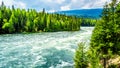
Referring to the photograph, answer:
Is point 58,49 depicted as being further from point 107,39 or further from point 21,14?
point 21,14

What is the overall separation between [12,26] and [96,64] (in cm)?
10693

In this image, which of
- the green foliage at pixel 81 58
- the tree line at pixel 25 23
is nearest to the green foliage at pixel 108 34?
the green foliage at pixel 81 58

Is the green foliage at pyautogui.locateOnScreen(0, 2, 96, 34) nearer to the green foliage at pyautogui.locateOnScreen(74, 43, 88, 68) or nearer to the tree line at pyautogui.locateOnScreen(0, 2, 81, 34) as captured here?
the tree line at pyautogui.locateOnScreen(0, 2, 81, 34)

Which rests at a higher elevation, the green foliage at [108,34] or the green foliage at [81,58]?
the green foliage at [108,34]

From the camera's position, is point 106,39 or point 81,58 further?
point 106,39

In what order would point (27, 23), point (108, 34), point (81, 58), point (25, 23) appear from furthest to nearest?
Answer: point (25, 23) < point (27, 23) < point (108, 34) < point (81, 58)

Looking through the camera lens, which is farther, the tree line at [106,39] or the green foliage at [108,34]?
the green foliage at [108,34]

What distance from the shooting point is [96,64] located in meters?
31.9

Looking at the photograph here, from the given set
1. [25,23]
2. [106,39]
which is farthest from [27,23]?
[106,39]

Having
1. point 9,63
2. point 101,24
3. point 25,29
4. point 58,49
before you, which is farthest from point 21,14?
point 101,24

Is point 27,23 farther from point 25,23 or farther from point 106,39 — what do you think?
point 106,39

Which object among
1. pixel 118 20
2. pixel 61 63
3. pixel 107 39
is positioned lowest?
pixel 61 63

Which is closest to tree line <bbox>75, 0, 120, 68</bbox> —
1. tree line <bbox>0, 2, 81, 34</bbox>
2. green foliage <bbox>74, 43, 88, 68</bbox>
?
green foliage <bbox>74, 43, 88, 68</bbox>

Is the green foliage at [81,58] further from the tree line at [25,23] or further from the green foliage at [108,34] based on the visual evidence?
the tree line at [25,23]
